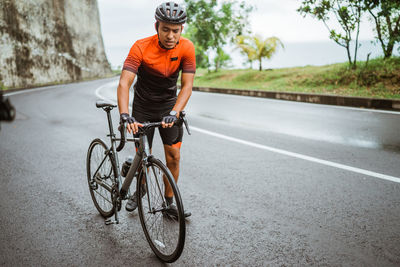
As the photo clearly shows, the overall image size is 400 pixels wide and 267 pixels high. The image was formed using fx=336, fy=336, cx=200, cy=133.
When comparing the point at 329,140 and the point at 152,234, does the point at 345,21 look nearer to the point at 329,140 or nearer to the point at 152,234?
the point at 329,140

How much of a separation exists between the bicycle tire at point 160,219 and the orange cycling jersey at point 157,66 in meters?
0.79

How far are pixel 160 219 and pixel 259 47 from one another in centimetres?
1915

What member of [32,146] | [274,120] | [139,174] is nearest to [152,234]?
[139,174]

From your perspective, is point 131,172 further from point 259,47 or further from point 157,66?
point 259,47

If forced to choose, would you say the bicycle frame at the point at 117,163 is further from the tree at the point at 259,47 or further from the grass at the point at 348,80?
the tree at the point at 259,47

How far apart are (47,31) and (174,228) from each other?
3773 centimetres

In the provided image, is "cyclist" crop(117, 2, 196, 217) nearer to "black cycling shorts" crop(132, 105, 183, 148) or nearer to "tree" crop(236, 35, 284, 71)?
"black cycling shorts" crop(132, 105, 183, 148)

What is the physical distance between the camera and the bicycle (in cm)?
266

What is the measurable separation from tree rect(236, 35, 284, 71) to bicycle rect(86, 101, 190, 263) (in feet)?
60.4

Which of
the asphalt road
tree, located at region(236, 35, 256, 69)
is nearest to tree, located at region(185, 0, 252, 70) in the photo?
tree, located at region(236, 35, 256, 69)

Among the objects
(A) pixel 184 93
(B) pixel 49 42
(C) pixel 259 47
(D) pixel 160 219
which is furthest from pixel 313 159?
(B) pixel 49 42

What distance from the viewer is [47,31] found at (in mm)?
35031

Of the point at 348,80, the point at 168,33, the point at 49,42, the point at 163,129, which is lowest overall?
the point at 163,129

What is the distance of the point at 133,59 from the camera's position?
302cm
